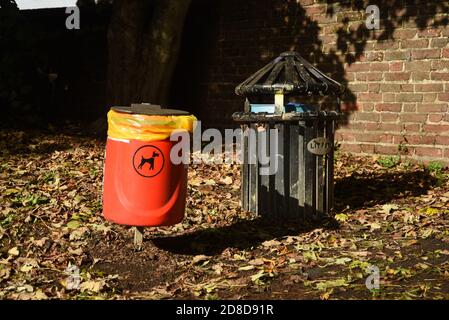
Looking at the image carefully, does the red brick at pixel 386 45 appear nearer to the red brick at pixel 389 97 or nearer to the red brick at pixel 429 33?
the red brick at pixel 429 33

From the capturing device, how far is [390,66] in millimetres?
8156

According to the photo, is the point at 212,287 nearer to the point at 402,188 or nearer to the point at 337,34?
the point at 402,188

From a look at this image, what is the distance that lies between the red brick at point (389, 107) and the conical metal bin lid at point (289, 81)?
2633mm

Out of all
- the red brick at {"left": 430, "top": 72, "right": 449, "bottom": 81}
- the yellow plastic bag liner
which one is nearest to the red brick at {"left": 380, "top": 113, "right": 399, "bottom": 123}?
the red brick at {"left": 430, "top": 72, "right": 449, "bottom": 81}

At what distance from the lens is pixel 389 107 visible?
26.9 feet

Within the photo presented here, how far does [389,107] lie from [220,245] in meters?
4.12

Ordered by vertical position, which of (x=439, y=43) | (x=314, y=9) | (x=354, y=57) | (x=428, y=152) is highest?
(x=314, y=9)

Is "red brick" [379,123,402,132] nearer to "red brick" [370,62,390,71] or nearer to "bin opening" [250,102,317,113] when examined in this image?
"red brick" [370,62,390,71]

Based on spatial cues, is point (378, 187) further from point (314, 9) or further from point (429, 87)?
point (314, 9)

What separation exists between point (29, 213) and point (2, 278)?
4.67ft

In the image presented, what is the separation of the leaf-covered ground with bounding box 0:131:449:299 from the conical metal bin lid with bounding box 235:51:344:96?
1305 millimetres

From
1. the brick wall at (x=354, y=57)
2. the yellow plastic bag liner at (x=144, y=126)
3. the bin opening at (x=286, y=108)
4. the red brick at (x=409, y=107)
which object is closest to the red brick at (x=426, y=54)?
the brick wall at (x=354, y=57)

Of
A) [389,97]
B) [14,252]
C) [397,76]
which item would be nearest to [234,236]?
[14,252]

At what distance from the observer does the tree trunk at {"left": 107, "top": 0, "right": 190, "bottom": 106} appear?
9.13 meters
